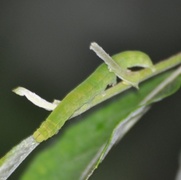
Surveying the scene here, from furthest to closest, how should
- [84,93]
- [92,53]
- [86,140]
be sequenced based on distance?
[92,53] < [86,140] < [84,93]

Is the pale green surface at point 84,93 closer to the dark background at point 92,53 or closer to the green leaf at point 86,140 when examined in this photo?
the green leaf at point 86,140

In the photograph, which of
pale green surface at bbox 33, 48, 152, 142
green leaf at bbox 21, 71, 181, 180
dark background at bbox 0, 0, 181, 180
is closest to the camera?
pale green surface at bbox 33, 48, 152, 142

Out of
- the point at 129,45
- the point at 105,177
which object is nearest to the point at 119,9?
the point at 129,45

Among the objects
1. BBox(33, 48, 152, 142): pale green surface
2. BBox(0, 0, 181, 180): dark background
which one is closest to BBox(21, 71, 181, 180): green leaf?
BBox(33, 48, 152, 142): pale green surface

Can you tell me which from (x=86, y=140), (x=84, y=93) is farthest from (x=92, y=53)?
(x=84, y=93)

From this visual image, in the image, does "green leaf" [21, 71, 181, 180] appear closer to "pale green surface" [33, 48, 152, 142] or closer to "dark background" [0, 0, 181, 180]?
"pale green surface" [33, 48, 152, 142]

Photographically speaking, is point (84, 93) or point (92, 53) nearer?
point (84, 93)

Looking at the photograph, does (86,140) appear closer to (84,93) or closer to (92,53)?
(84,93)
